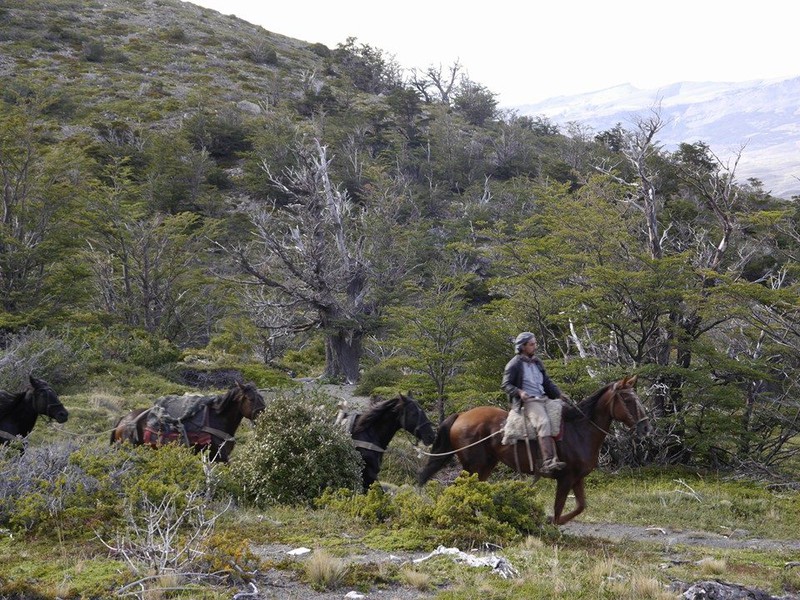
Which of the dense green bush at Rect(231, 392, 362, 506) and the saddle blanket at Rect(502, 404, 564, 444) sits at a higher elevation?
the saddle blanket at Rect(502, 404, 564, 444)

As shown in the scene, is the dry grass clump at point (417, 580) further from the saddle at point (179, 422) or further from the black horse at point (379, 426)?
the saddle at point (179, 422)

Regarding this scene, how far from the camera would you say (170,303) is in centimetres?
2733

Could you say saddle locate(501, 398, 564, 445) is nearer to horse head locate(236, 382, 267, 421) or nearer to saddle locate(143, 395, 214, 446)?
horse head locate(236, 382, 267, 421)

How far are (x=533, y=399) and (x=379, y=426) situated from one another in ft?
8.55

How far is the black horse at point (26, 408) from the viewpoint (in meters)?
10.6

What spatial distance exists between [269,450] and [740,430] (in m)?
10.1

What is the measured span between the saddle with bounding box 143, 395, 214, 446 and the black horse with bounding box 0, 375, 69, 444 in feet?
5.13

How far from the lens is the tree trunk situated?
2353 centimetres

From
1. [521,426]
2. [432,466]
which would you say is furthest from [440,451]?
[521,426]

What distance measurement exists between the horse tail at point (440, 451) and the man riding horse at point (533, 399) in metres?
1.47

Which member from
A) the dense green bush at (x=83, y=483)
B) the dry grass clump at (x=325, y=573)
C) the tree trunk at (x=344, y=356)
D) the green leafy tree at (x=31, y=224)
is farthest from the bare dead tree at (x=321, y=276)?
the dry grass clump at (x=325, y=573)

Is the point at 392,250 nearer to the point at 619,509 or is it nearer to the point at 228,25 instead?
the point at 619,509

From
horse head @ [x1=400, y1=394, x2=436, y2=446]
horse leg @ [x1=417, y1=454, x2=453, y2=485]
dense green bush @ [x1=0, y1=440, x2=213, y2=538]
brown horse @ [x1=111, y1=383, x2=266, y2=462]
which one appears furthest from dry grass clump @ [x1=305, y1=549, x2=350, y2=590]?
brown horse @ [x1=111, y1=383, x2=266, y2=462]

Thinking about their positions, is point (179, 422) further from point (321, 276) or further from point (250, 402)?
point (321, 276)
